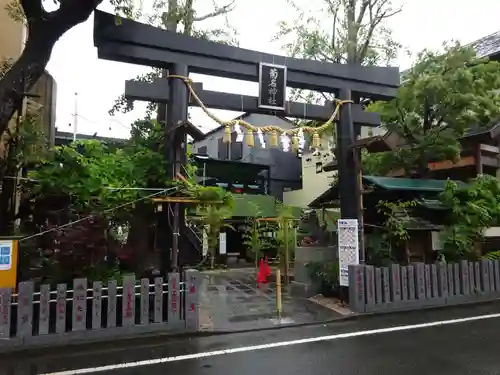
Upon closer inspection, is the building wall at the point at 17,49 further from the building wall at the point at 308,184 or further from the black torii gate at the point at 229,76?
the building wall at the point at 308,184

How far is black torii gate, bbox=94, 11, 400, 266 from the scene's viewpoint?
8312 millimetres

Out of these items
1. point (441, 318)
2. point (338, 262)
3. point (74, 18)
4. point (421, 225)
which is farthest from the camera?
point (421, 225)

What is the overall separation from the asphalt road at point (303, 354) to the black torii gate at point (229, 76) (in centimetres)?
215

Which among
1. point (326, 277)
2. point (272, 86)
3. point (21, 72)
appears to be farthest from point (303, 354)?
point (21, 72)

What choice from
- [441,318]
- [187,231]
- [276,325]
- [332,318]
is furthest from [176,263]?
[441,318]

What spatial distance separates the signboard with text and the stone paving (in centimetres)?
484

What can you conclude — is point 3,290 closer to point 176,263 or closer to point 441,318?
point 176,263

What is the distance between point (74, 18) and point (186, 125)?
2.83 metres

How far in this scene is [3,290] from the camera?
21.4ft

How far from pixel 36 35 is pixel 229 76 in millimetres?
4086

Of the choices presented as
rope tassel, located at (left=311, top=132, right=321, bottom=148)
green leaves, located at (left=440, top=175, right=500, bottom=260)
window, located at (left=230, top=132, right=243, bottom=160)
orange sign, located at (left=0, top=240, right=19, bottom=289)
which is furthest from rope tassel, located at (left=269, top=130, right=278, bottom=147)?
window, located at (left=230, top=132, right=243, bottom=160)

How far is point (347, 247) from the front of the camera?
33.1 feet

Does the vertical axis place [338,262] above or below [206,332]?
above

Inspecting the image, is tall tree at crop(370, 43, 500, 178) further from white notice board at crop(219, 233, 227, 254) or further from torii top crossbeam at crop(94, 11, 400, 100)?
white notice board at crop(219, 233, 227, 254)
